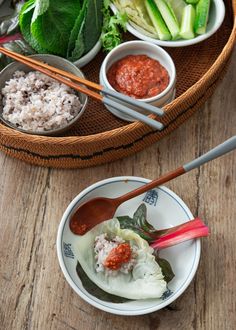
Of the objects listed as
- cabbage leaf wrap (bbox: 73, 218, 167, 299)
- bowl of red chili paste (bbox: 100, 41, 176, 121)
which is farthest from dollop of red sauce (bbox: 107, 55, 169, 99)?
cabbage leaf wrap (bbox: 73, 218, 167, 299)

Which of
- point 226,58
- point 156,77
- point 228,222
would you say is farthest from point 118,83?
point 228,222

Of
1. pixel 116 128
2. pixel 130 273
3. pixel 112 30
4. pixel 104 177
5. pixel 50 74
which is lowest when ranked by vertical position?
pixel 130 273

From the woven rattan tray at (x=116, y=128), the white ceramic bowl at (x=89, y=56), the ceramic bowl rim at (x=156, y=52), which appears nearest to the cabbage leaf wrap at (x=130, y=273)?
the woven rattan tray at (x=116, y=128)

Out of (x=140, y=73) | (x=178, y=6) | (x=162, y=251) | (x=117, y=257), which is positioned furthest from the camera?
(x=178, y=6)

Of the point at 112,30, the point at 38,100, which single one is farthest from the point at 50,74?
the point at 112,30

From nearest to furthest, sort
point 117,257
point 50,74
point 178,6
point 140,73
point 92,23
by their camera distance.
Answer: point 117,257 < point 50,74 < point 140,73 < point 92,23 < point 178,6

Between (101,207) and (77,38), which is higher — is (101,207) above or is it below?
below

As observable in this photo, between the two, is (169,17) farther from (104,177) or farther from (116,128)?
(104,177)

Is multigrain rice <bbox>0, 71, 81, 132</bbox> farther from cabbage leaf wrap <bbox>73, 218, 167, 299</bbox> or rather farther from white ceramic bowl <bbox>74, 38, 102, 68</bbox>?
cabbage leaf wrap <bbox>73, 218, 167, 299</bbox>
